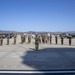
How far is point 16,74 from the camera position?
6.52 meters

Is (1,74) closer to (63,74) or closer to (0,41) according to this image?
(63,74)

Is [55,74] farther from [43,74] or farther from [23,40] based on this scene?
[23,40]

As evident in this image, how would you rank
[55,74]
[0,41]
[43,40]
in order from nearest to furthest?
[55,74]
[0,41]
[43,40]

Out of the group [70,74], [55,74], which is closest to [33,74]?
[55,74]

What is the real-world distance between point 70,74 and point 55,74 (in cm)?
53

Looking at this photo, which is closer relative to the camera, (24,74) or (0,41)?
(24,74)

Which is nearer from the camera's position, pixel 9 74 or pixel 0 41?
pixel 9 74

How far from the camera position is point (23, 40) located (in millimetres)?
35281

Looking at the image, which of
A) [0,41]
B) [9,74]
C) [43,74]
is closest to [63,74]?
[43,74]

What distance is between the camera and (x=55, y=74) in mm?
6414

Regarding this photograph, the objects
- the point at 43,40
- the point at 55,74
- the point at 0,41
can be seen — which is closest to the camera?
the point at 55,74

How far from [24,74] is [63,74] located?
134 cm

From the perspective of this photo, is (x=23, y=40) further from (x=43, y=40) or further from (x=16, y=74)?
(x=16, y=74)

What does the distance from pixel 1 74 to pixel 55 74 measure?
1.84 m
